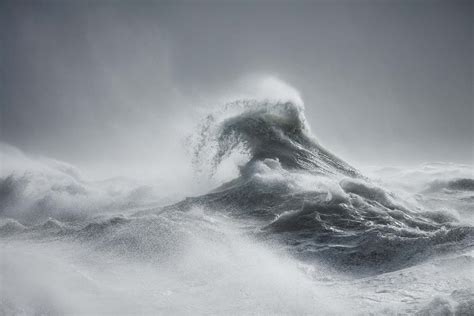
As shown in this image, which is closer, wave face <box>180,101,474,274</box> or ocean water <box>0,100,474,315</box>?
ocean water <box>0,100,474,315</box>

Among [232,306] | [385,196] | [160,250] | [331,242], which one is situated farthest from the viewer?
[385,196]

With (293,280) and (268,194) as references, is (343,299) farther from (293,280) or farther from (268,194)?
(268,194)

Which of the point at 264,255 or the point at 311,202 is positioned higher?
the point at 311,202

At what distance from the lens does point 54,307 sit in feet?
16.4

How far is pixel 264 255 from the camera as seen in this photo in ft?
25.9

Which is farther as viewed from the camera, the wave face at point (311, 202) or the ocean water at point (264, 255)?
the wave face at point (311, 202)

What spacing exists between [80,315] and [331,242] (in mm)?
5853

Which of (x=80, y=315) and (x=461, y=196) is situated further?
(x=461, y=196)

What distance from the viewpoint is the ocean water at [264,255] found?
209 inches

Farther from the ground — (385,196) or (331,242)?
(385,196)

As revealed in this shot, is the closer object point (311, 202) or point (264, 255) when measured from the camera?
point (264, 255)

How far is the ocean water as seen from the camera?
5.31 meters

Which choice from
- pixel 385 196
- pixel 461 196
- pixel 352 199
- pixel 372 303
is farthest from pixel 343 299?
pixel 461 196

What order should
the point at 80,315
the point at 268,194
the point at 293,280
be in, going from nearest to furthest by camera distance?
the point at 80,315
the point at 293,280
the point at 268,194
